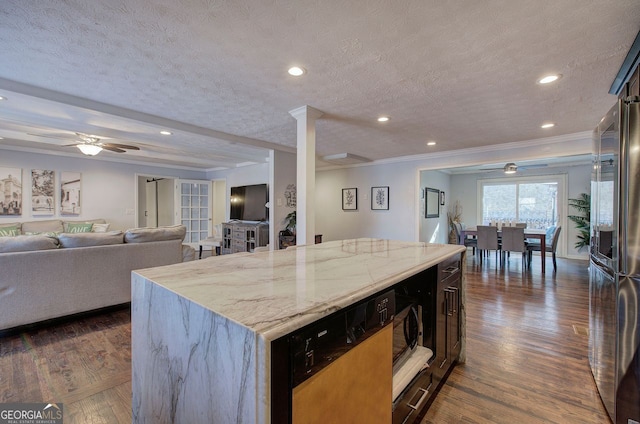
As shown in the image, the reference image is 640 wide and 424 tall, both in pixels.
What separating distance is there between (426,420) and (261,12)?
2.46 meters

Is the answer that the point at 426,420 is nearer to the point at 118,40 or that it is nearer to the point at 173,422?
the point at 173,422

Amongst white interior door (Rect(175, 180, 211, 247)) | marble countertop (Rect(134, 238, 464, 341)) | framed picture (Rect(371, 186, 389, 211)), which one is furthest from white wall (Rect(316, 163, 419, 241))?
marble countertop (Rect(134, 238, 464, 341))

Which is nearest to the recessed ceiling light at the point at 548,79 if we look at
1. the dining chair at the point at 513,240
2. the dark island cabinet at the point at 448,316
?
the dark island cabinet at the point at 448,316

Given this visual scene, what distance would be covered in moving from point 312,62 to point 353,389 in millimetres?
2078

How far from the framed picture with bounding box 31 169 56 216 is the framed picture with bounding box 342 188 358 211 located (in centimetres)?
603

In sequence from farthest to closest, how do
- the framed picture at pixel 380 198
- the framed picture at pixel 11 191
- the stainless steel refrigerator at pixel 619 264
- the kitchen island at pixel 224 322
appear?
the framed picture at pixel 380 198 < the framed picture at pixel 11 191 < the stainless steel refrigerator at pixel 619 264 < the kitchen island at pixel 224 322

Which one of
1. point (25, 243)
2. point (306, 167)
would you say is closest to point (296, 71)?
point (306, 167)

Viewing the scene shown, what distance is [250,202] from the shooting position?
6.37 metres

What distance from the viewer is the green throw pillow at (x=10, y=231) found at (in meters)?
4.60

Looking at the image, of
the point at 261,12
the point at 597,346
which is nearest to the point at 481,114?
the point at 597,346

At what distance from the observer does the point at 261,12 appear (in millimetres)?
1579

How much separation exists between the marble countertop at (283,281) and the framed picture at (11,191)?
19.9 feet

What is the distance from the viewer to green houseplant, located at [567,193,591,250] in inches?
244
